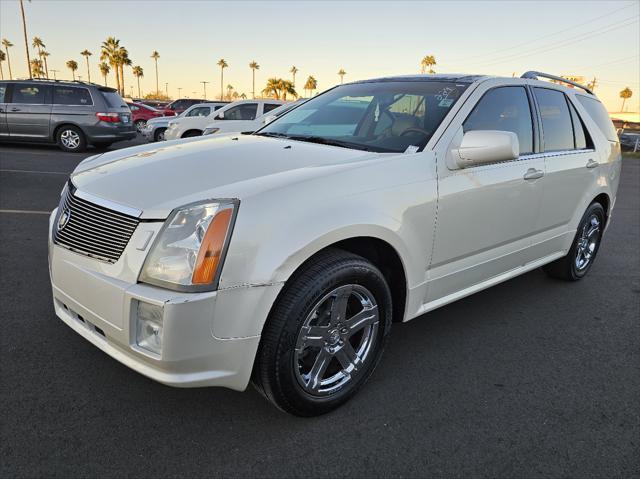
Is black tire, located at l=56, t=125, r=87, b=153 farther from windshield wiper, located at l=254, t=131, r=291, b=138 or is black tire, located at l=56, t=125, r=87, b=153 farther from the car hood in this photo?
the car hood

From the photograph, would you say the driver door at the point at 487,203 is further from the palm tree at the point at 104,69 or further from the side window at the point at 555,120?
the palm tree at the point at 104,69

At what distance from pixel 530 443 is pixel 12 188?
768 cm

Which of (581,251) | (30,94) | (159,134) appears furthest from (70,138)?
(581,251)

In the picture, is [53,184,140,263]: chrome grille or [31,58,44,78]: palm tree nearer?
[53,184,140,263]: chrome grille

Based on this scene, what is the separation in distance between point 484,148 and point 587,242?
2549 millimetres

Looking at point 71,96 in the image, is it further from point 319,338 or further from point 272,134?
point 319,338

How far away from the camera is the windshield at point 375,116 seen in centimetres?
289

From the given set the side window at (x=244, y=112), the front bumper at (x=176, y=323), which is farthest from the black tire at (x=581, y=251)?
the side window at (x=244, y=112)

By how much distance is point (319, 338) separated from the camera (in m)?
2.32

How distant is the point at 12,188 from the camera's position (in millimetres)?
7254

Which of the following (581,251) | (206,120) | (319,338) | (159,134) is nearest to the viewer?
(319,338)

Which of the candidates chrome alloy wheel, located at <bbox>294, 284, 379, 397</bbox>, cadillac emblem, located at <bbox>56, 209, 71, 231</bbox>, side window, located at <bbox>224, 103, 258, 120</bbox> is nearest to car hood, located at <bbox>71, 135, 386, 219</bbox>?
cadillac emblem, located at <bbox>56, 209, 71, 231</bbox>

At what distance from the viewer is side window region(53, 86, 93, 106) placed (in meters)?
12.3

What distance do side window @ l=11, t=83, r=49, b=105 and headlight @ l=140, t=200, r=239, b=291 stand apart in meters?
12.5
